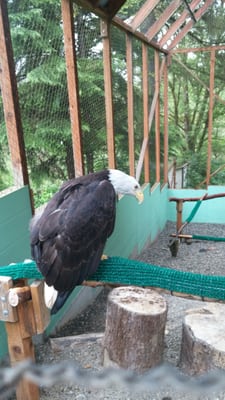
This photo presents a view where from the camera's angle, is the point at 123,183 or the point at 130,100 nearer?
the point at 123,183

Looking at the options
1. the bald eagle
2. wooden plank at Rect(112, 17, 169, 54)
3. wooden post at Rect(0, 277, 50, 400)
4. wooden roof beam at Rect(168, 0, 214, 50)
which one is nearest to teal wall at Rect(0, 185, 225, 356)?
the bald eagle

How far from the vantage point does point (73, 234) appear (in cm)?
147

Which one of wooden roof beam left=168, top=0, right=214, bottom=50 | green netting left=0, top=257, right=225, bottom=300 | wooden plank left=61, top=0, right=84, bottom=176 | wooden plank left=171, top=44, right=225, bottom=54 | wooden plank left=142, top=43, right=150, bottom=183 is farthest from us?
wooden plank left=171, top=44, right=225, bottom=54

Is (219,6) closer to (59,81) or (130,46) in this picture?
(130,46)

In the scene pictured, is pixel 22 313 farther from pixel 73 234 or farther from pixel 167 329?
pixel 167 329

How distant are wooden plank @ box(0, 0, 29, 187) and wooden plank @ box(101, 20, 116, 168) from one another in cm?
152

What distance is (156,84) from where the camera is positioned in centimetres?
572

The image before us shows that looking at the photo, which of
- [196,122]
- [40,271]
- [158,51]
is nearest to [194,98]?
[196,122]

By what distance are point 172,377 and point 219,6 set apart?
843 centimetres

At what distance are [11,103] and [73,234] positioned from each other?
3.58 ft

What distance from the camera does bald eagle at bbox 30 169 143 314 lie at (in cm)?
143

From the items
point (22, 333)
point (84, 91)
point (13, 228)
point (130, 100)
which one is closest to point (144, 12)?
point (130, 100)

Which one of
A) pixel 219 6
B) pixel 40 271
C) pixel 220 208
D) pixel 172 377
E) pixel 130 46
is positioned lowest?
pixel 220 208

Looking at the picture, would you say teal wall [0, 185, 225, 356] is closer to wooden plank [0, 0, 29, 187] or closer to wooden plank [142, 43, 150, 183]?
wooden plank [0, 0, 29, 187]
